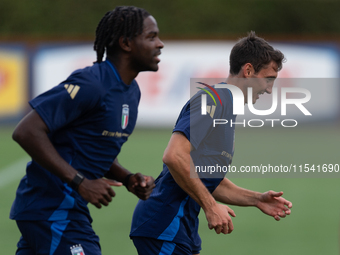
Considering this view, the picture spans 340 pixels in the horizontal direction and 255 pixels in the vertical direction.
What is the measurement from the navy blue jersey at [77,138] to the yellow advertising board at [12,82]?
13.7m

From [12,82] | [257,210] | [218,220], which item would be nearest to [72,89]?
[218,220]

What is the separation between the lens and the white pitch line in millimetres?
10839

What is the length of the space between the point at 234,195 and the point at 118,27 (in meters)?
1.52

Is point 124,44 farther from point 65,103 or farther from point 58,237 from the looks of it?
point 58,237

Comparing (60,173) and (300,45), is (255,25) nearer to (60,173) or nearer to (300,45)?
(300,45)

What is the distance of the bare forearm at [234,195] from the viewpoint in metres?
4.32

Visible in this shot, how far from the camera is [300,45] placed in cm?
1736

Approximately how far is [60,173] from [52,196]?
324 millimetres

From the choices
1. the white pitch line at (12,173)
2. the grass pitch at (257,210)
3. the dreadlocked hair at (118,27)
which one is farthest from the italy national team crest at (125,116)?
the white pitch line at (12,173)

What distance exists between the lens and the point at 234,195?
437 centimetres

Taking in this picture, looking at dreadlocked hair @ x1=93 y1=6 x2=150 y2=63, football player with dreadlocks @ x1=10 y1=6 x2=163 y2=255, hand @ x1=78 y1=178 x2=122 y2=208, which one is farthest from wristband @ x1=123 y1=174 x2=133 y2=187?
dreadlocked hair @ x1=93 y1=6 x2=150 y2=63

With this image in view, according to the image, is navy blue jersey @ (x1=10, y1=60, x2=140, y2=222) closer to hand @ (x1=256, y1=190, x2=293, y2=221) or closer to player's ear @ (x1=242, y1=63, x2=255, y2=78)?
player's ear @ (x1=242, y1=63, x2=255, y2=78)

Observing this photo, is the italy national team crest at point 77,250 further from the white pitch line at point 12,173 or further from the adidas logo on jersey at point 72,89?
the white pitch line at point 12,173

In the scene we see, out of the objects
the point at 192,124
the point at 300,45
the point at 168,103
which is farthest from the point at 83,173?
the point at 300,45
